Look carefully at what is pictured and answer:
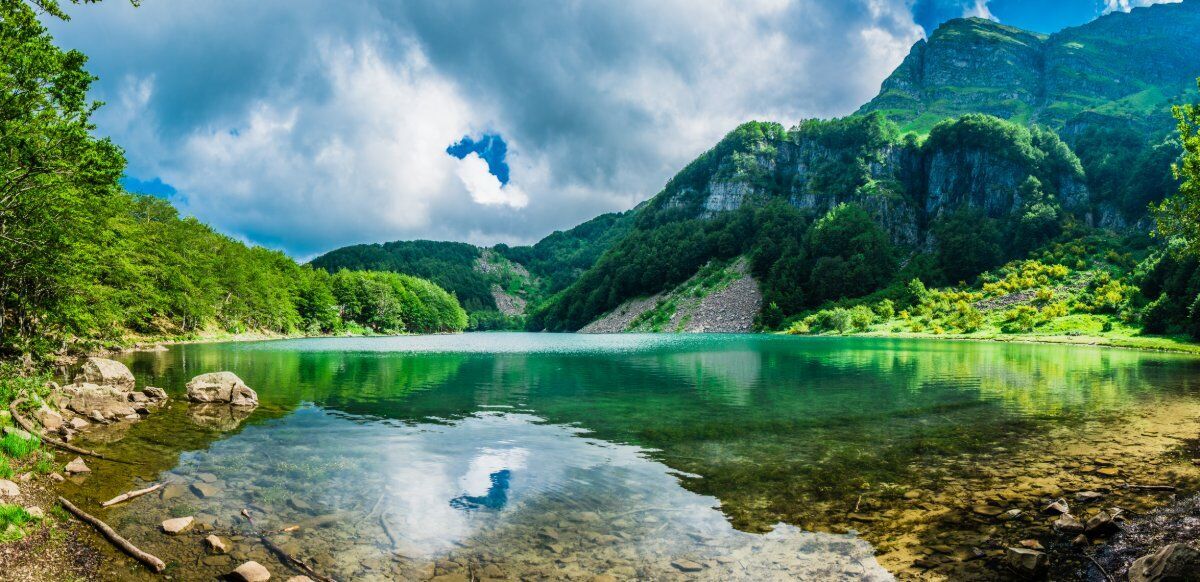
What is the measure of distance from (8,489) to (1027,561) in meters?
20.1

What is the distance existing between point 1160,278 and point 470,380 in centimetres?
12106

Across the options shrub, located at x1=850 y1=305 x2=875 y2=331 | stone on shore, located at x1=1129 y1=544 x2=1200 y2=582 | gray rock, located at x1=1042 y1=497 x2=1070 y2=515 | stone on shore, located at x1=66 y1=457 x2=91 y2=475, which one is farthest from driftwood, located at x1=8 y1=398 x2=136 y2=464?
shrub, located at x1=850 y1=305 x2=875 y2=331

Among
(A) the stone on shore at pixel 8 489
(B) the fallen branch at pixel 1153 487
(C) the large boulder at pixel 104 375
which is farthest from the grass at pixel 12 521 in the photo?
(B) the fallen branch at pixel 1153 487

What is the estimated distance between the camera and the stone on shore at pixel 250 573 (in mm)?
9438

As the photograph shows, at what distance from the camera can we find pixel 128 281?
53.9 meters

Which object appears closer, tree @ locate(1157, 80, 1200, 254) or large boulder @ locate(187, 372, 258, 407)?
large boulder @ locate(187, 372, 258, 407)

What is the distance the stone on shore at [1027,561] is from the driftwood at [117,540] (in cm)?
1479

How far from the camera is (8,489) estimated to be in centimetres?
1195

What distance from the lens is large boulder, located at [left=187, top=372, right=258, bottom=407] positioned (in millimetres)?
A: 29219

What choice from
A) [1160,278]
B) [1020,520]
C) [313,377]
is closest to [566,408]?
[1020,520]

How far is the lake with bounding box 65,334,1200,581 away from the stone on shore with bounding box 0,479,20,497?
1401mm

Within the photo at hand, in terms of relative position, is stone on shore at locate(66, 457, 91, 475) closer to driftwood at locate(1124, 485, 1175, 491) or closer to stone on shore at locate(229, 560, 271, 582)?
stone on shore at locate(229, 560, 271, 582)

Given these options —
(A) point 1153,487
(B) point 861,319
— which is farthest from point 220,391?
(B) point 861,319

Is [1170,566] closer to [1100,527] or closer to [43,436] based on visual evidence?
[1100,527]
